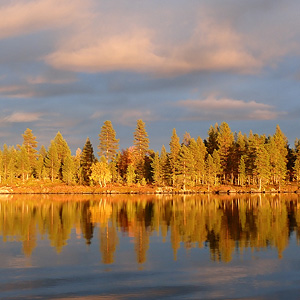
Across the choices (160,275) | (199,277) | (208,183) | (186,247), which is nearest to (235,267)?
(199,277)

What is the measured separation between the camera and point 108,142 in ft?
483

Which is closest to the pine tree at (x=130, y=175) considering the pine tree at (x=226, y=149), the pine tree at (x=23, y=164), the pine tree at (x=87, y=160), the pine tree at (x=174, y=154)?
the pine tree at (x=174, y=154)

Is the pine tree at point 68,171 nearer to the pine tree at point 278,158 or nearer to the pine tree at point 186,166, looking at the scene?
the pine tree at point 186,166

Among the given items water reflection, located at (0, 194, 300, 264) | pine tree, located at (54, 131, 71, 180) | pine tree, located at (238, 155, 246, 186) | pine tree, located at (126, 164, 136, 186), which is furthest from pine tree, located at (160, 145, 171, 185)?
water reflection, located at (0, 194, 300, 264)

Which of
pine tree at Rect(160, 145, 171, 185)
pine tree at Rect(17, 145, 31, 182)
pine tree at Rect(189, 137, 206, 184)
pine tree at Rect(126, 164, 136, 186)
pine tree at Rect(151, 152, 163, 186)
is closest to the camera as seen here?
pine tree at Rect(189, 137, 206, 184)

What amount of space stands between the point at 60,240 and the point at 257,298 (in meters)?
19.7

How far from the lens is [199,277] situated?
1967cm

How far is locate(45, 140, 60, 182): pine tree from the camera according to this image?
5910 inches

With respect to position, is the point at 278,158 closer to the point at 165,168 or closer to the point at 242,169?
the point at 242,169

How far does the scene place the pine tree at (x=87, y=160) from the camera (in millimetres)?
146375

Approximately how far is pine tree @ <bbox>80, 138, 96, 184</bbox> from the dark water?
10506 cm

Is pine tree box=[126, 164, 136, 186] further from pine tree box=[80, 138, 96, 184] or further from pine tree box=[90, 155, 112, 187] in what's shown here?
pine tree box=[80, 138, 96, 184]

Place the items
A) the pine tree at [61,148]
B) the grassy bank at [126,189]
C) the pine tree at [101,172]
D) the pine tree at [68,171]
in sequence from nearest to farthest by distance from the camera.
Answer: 1. the grassy bank at [126,189]
2. the pine tree at [101,172]
3. the pine tree at [68,171]
4. the pine tree at [61,148]

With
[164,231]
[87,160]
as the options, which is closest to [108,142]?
[87,160]
